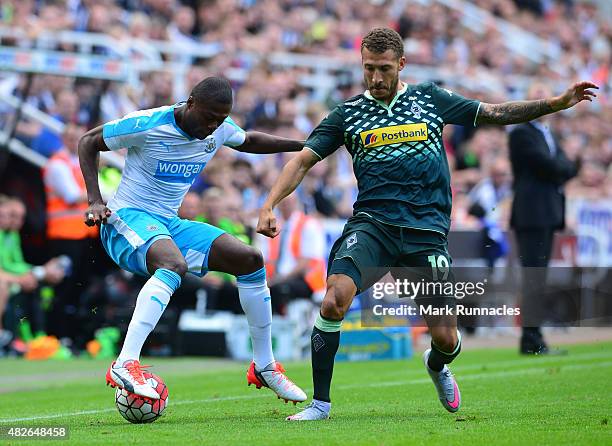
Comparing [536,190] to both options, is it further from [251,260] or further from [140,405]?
[140,405]

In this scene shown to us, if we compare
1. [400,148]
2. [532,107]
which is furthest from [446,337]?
[532,107]

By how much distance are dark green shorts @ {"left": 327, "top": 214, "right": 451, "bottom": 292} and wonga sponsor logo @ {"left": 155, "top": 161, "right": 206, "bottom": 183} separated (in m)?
1.31

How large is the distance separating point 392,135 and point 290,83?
37.8 ft

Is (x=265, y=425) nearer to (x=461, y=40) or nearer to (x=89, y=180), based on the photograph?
(x=89, y=180)

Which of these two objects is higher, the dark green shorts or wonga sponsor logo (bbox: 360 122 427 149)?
wonga sponsor logo (bbox: 360 122 427 149)

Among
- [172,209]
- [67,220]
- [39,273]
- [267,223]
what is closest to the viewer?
[267,223]

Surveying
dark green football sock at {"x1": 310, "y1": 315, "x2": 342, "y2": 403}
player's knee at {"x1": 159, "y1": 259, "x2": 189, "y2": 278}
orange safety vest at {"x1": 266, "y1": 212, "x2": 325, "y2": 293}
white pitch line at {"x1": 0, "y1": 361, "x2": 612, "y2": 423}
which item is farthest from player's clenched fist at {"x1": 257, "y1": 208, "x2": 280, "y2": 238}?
orange safety vest at {"x1": 266, "y1": 212, "x2": 325, "y2": 293}

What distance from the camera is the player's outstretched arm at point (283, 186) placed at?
7473mm

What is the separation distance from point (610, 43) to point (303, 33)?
38.2 ft

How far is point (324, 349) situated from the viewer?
7.60 metres

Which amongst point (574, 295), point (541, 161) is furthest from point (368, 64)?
point (574, 295)

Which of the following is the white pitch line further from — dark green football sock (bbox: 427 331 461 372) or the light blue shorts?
dark green football sock (bbox: 427 331 461 372)

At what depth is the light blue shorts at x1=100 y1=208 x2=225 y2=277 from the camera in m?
8.25

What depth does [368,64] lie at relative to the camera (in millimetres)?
7863
